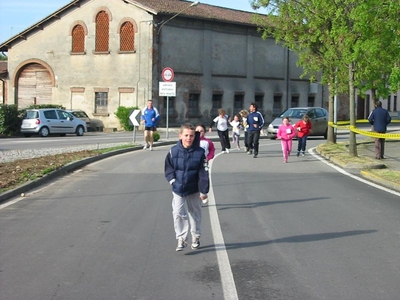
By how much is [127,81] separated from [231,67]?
317 inches

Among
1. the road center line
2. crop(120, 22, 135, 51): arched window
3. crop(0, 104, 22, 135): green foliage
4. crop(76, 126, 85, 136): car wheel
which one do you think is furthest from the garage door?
the road center line

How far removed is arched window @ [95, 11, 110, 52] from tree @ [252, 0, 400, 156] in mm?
19714

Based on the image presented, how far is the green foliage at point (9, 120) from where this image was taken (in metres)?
36.2

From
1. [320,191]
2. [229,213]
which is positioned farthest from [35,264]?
[320,191]

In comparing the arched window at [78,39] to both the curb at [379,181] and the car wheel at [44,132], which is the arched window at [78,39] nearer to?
the car wheel at [44,132]

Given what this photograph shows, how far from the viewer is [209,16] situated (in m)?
46.7

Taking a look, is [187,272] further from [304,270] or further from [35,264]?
[35,264]

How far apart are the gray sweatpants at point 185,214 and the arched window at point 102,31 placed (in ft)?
127

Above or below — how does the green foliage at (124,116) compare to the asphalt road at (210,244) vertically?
above

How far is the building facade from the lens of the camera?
1756 inches

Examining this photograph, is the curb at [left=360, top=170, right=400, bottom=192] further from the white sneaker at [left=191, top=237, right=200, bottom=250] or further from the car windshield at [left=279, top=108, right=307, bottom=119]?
the car windshield at [left=279, top=108, right=307, bottom=119]

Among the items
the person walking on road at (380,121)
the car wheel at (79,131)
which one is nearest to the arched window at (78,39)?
the car wheel at (79,131)

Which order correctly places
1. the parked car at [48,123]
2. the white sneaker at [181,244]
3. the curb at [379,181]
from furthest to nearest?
1. the parked car at [48,123]
2. the curb at [379,181]
3. the white sneaker at [181,244]

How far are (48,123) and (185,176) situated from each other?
98.0 ft
